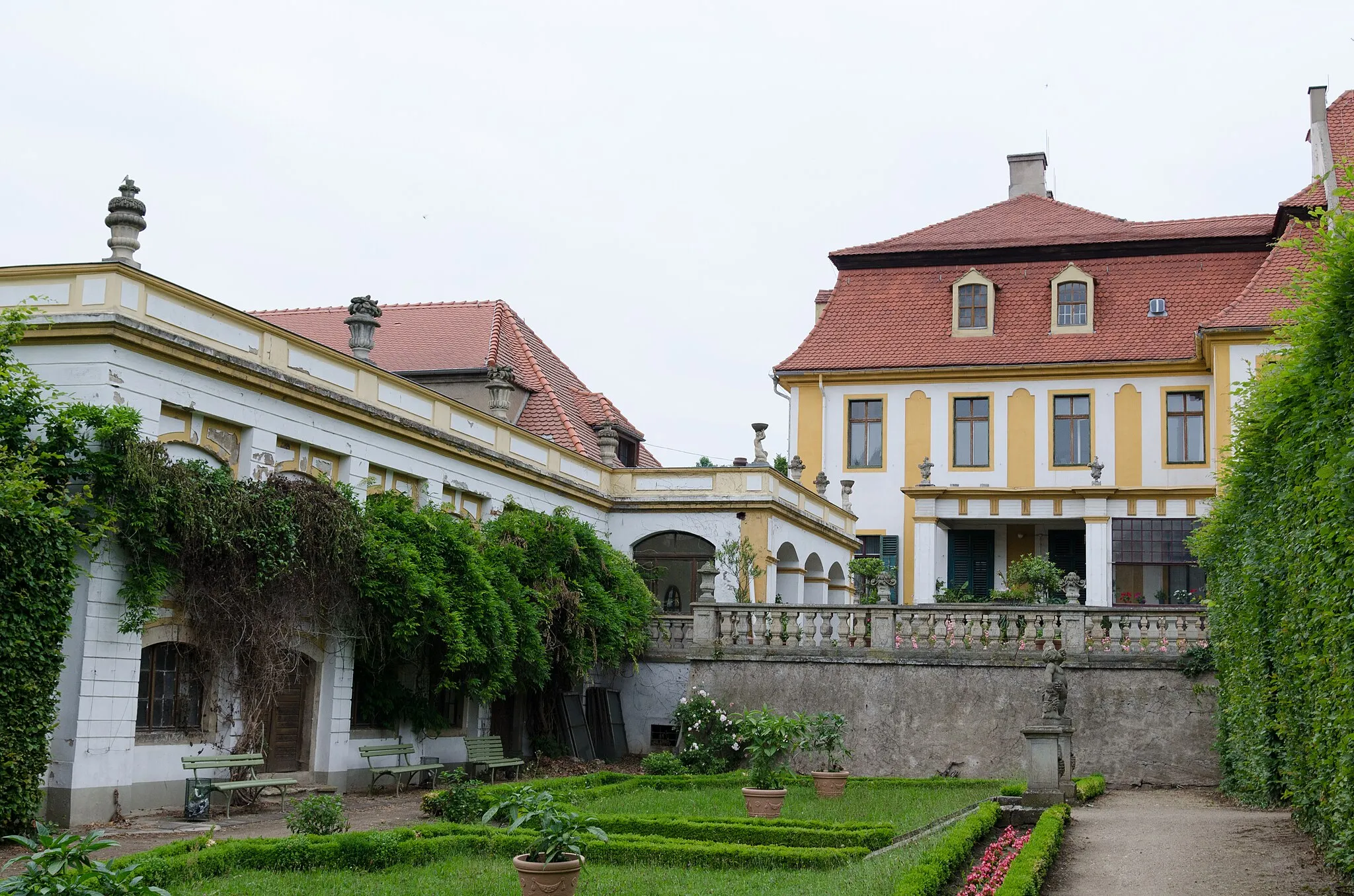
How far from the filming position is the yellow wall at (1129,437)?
34594 mm

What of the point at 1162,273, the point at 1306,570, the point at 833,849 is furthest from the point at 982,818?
the point at 1162,273

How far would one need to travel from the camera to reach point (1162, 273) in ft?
118

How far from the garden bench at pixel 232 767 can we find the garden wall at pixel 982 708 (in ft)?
30.7

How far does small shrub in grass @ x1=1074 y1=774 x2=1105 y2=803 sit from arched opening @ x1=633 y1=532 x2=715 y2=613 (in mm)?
10273

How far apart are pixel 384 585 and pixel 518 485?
6.32m

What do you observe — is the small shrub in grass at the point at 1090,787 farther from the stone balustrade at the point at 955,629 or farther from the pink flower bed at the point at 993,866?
the pink flower bed at the point at 993,866

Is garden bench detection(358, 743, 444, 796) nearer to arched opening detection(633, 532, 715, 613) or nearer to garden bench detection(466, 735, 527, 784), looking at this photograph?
garden bench detection(466, 735, 527, 784)

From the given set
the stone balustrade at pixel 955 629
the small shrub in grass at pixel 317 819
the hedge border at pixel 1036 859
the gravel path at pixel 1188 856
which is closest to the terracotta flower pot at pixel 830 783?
the gravel path at pixel 1188 856

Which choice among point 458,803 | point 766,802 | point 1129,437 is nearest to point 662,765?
point 766,802

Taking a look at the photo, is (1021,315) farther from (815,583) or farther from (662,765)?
(662,765)

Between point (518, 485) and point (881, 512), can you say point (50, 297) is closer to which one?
point (518, 485)

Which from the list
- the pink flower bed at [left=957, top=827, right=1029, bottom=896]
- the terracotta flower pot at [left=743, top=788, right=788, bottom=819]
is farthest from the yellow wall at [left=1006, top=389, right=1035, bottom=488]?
the pink flower bed at [left=957, top=827, right=1029, bottom=896]

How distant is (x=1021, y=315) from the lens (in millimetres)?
36594

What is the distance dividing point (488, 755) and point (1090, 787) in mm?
8783
